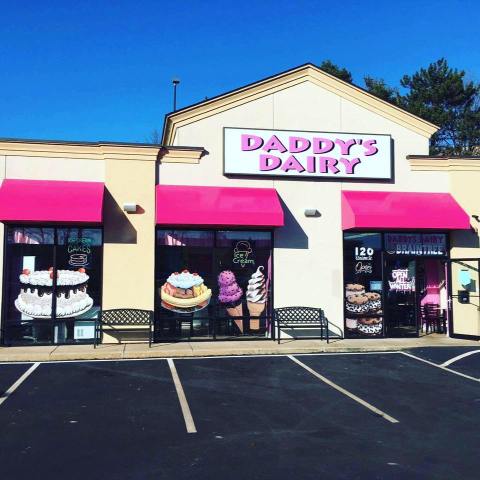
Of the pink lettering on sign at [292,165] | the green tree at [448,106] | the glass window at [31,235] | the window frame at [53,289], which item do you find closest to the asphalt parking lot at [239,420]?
the window frame at [53,289]

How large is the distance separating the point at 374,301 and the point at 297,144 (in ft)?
15.8

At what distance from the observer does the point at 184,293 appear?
1388cm

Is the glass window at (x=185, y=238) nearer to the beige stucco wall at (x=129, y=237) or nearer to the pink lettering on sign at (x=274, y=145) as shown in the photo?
the beige stucco wall at (x=129, y=237)

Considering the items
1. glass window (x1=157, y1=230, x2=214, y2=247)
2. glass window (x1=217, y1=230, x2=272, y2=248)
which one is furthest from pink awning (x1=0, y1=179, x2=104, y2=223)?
glass window (x1=217, y1=230, x2=272, y2=248)

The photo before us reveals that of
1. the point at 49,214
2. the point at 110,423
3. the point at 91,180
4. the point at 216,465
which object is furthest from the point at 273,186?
the point at 216,465

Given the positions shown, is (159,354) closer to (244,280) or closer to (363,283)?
(244,280)

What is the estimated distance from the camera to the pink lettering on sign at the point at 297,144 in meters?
14.5

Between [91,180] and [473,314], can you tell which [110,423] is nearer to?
[91,180]

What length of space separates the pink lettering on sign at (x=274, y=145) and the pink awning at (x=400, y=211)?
2068 mm

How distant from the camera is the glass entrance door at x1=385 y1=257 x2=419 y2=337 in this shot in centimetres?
1484

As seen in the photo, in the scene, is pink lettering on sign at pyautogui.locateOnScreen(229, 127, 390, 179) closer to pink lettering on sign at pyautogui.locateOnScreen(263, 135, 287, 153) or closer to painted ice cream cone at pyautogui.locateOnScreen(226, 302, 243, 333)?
pink lettering on sign at pyautogui.locateOnScreen(263, 135, 287, 153)

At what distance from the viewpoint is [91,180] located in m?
13.6

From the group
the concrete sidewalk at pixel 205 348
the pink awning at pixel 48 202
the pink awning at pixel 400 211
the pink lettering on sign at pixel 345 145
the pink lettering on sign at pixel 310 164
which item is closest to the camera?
the concrete sidewalk at pixel 205 348

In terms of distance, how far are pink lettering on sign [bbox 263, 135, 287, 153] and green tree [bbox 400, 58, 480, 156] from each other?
2620cm
